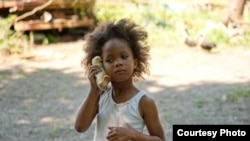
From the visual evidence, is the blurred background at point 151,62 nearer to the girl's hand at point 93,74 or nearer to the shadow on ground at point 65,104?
the shadow on ground at point 65,104

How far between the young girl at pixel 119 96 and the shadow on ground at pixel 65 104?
2.47m

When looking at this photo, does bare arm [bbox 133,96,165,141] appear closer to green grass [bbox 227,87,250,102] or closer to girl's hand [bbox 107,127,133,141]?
girl's hand [bbox 107,127,133,141]

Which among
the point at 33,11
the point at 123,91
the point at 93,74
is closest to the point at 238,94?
the point at 123,91

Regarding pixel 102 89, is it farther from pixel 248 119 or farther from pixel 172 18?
pixel 172 18

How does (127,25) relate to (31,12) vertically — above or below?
above

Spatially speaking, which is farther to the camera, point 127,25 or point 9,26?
point 9,26

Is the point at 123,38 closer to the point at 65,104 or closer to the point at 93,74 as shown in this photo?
the point at 93,74

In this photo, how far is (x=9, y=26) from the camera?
923cm

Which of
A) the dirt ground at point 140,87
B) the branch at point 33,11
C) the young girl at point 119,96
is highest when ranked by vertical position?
the young girl at point 119,96

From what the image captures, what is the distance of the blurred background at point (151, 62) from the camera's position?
17.0ft

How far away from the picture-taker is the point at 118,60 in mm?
1986

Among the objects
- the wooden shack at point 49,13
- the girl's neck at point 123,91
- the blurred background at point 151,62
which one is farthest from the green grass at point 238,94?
the wooden shack at point 49,13

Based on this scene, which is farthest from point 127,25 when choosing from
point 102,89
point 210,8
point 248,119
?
point 210,8

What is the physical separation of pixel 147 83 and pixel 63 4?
4.14 metres
